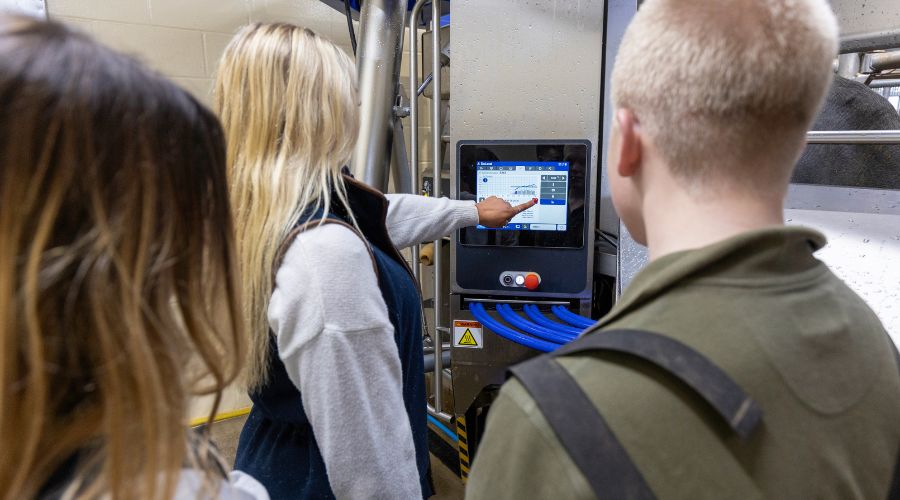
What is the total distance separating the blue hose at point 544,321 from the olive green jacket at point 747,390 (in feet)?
3.03

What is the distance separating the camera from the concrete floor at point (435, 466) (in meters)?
2.05

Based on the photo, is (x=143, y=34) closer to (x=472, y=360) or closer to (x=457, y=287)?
(x=457, y=287)

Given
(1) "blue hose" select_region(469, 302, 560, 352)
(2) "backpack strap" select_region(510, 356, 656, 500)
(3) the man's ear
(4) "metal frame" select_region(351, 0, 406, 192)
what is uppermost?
(4) "metal frame" select_region(351, 0, 406, 192)

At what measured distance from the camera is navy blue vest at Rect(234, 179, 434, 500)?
0.82m

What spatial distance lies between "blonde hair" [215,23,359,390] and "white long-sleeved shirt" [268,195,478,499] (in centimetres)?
5

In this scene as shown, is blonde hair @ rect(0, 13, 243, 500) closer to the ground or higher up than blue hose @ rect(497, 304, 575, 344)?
higher up

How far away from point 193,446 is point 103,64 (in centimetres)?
29

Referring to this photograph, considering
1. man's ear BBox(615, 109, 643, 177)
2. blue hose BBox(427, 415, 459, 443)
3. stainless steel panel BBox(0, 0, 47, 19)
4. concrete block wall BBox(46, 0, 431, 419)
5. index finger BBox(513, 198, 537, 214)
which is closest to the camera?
man's ear BBox(615, 109, 643, 177)

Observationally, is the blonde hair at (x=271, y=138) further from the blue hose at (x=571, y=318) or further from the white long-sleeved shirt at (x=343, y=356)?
the blue hose at (x=571, y=318)

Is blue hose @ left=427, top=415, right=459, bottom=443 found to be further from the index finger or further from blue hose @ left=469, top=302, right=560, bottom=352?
the index finger

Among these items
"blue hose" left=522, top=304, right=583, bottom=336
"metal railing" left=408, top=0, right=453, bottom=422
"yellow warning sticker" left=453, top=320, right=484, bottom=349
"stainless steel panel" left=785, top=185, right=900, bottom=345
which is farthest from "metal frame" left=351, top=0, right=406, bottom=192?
"stainless steel panel" left=785, top=185, right=900, bottom=345

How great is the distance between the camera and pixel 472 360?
1.65 metres

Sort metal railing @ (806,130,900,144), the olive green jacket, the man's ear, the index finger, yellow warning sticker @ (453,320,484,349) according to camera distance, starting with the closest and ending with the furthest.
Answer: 1. the olive green jacket
2. the man's ear
3. metal railing @ (806,130,900,144)
4. the index finger
5. yellow warning sticker @ (453,320,484,349)

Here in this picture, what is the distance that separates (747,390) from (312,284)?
50 centimetres
